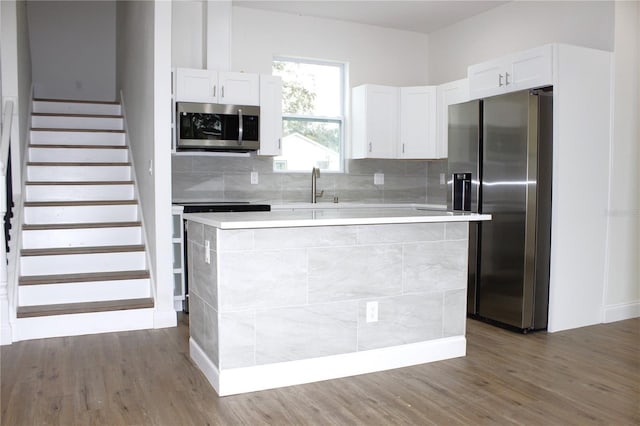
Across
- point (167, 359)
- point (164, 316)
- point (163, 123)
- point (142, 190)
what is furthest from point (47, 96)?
point (167, 359)

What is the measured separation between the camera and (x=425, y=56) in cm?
648

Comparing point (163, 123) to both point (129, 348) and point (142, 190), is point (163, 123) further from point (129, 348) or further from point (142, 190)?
point (129, 348)

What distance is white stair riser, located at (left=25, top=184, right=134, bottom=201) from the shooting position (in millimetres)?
4992

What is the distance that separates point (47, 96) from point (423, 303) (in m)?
6.31

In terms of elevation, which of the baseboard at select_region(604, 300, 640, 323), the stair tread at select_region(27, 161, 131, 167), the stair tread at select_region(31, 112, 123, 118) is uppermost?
the stair tread at select_region(31, 112, 123, 118)

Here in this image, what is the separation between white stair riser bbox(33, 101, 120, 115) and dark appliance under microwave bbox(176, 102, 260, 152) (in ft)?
6.81

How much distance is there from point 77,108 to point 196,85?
239 cm

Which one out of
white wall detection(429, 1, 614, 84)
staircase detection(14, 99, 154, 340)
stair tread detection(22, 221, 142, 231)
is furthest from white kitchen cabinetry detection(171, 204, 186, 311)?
white wall detection(429, 1, 614, 84)

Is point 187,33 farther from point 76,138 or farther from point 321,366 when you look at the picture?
point 321,366

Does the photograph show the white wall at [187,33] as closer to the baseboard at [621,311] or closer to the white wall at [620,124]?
the white wall at [620,124]

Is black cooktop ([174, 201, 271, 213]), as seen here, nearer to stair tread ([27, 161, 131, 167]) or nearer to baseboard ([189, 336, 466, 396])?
stair tread ([27, 161, 131, 167])

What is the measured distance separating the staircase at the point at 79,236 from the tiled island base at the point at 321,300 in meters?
1.16

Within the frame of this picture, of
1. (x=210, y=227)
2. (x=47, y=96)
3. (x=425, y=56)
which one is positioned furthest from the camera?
(x=47, y=96)

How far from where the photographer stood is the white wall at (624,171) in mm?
4336
